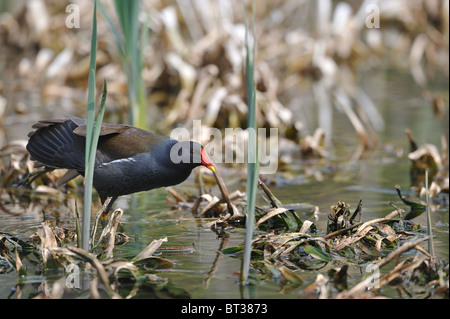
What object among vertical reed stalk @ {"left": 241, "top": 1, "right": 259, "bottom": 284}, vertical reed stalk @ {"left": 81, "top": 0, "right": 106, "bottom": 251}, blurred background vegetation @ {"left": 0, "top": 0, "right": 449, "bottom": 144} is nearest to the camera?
vertical reed stalk @ {"left": 241, "top": 1, "right": 259, "bottom": 284}

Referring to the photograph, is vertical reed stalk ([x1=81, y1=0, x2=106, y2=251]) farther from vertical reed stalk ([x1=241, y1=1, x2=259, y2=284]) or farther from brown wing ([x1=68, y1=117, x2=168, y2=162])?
brown wing ([x1=68, y1=117, x2=168, y2=162])

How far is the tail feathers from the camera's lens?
3949mm

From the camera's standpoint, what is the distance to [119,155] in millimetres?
3959

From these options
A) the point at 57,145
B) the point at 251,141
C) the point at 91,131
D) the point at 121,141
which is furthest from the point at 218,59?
the point at 251,141

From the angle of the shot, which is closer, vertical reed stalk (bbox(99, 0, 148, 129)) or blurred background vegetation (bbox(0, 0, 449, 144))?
vertical reed stalk (bbox(99, 0, 148, 129))

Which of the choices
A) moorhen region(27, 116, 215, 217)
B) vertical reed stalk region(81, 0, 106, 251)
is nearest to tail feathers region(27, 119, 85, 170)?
moorhen region(27, 116, 215, 217)

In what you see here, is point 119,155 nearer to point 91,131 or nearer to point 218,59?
point 91,131

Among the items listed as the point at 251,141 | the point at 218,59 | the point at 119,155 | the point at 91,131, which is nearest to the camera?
the point at 251,141

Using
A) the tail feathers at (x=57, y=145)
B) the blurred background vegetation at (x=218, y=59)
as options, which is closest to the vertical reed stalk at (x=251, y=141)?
the tail feathers at (x=57, y=145)

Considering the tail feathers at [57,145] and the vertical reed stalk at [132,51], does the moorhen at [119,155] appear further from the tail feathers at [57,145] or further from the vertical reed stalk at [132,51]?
the vertical reed stalk at [132,51]

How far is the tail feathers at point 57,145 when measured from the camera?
3.95 metres

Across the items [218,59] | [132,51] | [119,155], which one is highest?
[218,59]

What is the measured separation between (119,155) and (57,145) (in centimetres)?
36
